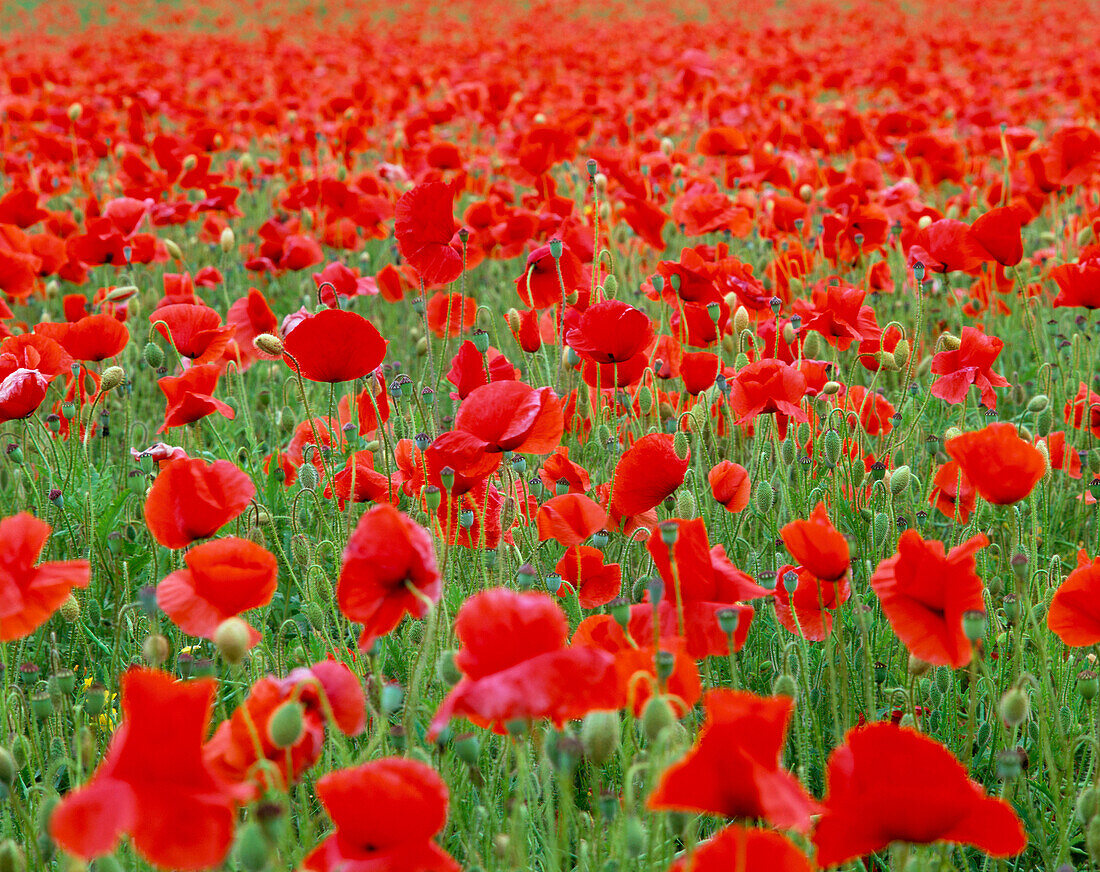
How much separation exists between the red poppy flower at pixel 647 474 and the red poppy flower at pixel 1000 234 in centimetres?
99

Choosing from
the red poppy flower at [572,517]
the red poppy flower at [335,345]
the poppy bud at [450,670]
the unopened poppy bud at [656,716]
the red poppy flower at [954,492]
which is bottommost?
the red poppy flower at [954,492]

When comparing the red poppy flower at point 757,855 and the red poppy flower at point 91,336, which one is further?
the red poppy flower at point 91,336

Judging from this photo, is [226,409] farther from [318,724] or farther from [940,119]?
[940,119]

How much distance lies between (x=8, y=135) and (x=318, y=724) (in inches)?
239

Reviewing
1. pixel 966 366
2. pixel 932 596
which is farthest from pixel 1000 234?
pixel 932 596

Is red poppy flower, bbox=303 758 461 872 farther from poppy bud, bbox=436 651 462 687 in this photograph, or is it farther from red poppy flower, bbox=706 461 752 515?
red poppy flower, bbox=706 461 752 515

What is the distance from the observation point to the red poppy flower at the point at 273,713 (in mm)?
1001

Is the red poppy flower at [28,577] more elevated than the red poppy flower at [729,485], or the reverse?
the red poppy flower at [28,577]

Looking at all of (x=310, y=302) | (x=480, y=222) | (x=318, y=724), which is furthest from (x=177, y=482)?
(x=310, y=302)

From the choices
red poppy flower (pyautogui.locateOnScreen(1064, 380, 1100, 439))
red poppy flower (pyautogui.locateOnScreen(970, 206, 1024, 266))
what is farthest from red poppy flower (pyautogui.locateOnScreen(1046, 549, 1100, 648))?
red poppy flower (pyautogui.locateOnScreen(970, 206, 1024, 266))

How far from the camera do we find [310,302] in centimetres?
345

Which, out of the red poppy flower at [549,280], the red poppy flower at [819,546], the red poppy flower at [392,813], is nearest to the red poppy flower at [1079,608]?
the red poppy flower at [819,546]

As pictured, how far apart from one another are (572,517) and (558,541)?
19 cm

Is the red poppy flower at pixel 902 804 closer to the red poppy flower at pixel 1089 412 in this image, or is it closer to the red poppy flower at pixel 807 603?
the red poppy flower at pixel 807 603
